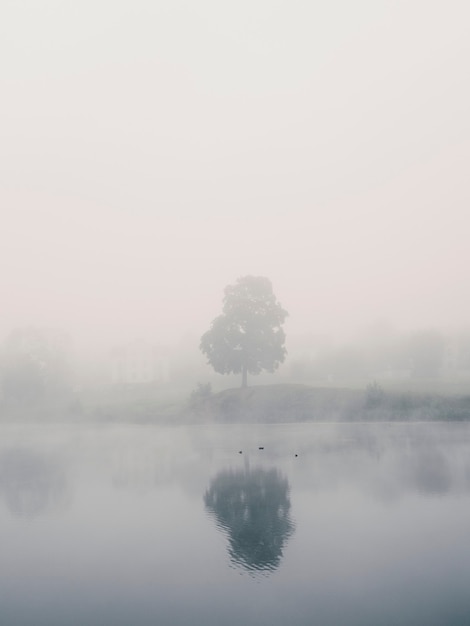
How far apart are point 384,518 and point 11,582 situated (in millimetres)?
22607

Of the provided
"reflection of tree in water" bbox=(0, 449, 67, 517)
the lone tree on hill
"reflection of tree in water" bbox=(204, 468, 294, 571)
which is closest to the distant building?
the lone tree on hill

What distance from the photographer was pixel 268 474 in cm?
5650

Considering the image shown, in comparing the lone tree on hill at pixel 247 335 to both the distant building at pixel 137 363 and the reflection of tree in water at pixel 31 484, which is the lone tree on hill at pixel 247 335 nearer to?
the reflection of tree in water at pixel 31 484

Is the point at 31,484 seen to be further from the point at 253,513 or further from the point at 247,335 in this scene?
the point at 247,335

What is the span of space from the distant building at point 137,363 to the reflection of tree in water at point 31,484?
10088cm

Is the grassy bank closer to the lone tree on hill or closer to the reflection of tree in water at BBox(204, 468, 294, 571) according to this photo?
the lone tree on hill

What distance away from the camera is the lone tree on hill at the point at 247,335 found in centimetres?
11250

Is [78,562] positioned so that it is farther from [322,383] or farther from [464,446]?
[322,383]

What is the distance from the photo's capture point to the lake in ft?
84.1

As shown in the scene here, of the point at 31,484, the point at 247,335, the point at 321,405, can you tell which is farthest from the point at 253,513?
the point at 247,335

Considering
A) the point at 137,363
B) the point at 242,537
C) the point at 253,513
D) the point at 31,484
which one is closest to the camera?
the point at 242,537

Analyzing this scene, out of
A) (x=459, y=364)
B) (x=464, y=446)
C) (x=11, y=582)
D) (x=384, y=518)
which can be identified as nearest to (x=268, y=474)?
(x=384, y=518)

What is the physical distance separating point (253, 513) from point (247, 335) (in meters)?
71.3

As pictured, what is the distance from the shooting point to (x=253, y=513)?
41969mm
